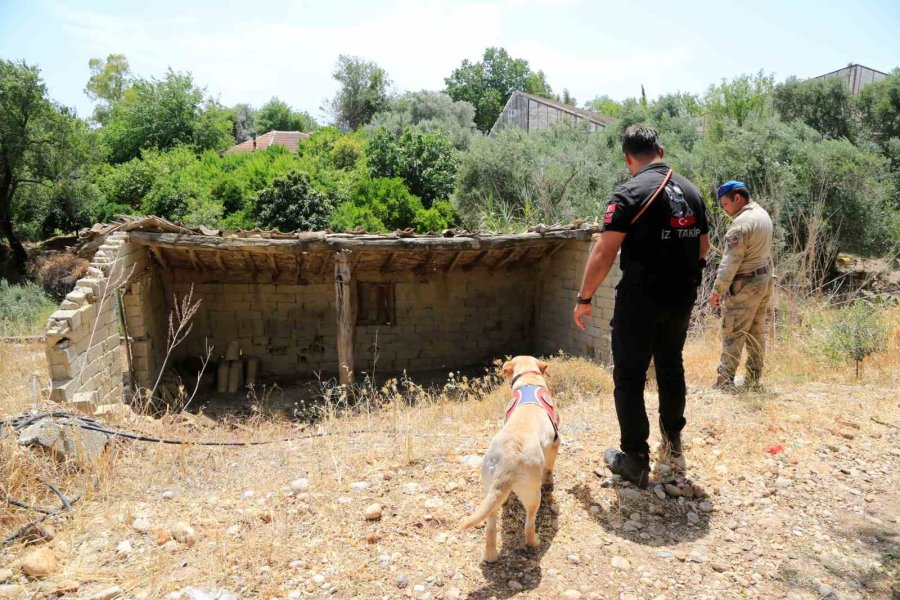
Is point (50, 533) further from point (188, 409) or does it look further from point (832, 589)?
point (188, 409)

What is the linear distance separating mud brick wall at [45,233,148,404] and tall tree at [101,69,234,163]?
71.9 ft

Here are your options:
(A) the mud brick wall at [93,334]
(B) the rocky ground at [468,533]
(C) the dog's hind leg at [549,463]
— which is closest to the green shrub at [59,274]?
(A) the mud brick wall at [93,334]

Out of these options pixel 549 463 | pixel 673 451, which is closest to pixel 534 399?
pixel 549 463

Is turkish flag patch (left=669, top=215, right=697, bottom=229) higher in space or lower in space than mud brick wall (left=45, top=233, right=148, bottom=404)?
higher

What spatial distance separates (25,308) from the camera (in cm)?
1477

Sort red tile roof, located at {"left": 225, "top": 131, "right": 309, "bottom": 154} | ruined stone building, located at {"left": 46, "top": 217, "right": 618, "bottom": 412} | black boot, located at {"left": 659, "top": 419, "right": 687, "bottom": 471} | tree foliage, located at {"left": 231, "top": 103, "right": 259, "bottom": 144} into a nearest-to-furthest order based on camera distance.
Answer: black boot, located at {"left": 659, "top": 419, "right": 687, "bottom": 471}
ruined stone building, located at {"left": 46, "top": 217, "right": 618, "bottom": 412}
red tile roof, located at {"left": 225, "top": 131, "right": 309, "bottom": 154}
tree foliage, located at {"left": 231, "top": 103, "right": 259, "bottom": 144}

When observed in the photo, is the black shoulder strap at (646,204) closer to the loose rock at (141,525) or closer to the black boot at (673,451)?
the black boot at (673,451)

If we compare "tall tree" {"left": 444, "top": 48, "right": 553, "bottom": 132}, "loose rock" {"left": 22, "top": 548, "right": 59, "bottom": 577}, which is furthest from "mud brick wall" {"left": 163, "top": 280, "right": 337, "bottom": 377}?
"tall tree" {"left": 444, "top": 48, "right": 553, "bottom": 132}

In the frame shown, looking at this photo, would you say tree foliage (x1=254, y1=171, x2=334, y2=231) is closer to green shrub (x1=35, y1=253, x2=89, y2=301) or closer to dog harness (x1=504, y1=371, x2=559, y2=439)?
green shrub (x1=35, y1=253, x2=89, y2=301)

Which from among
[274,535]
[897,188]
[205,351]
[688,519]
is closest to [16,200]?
[205,351]

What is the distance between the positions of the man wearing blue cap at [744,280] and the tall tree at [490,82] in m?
43.1

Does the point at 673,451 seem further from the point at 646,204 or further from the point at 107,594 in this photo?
the point at 107,594

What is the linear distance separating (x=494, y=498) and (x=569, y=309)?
7.13 meters

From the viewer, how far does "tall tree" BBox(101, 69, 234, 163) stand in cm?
2611
